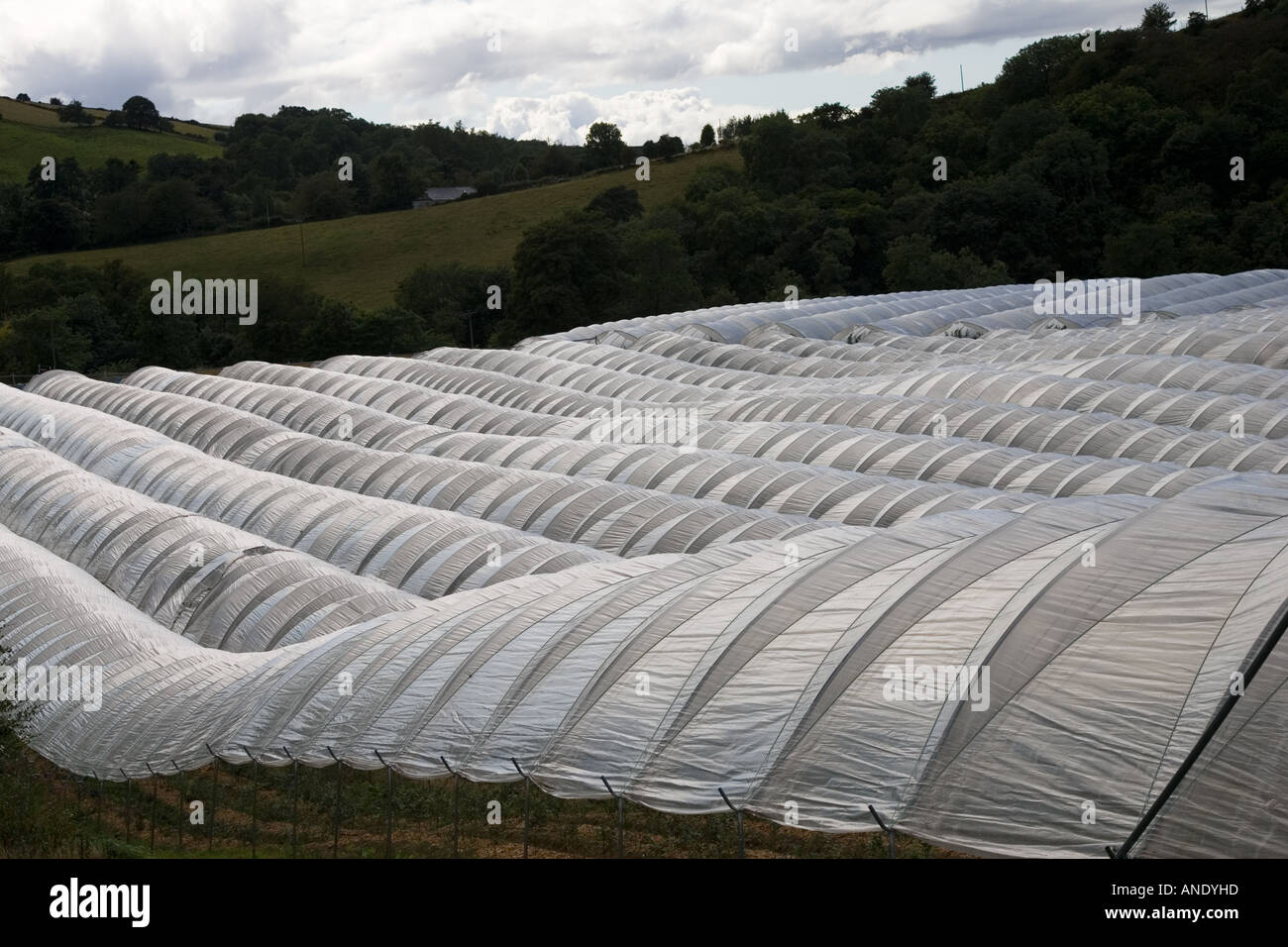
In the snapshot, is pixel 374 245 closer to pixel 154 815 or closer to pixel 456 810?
pixel 154 815

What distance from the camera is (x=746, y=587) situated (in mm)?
20641

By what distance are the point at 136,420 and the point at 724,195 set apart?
192ft

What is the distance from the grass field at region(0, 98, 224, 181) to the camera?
14050cm

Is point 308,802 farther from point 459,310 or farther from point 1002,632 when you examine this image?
point 459,310

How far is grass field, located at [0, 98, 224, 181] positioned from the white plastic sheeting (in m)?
90.6

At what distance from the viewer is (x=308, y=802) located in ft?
70.5

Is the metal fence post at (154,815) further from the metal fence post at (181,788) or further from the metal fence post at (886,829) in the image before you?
the metal fence post at (886,829)

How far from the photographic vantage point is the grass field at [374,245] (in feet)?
383

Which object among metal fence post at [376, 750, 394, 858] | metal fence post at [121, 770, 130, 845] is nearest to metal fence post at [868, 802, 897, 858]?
metal fence post at [376, 750, 394, 858]

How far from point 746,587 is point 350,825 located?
7286 millimetres

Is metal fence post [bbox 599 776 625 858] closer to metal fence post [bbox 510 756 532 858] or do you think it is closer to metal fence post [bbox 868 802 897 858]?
metal fence post [bbox 510 756 532 858]
